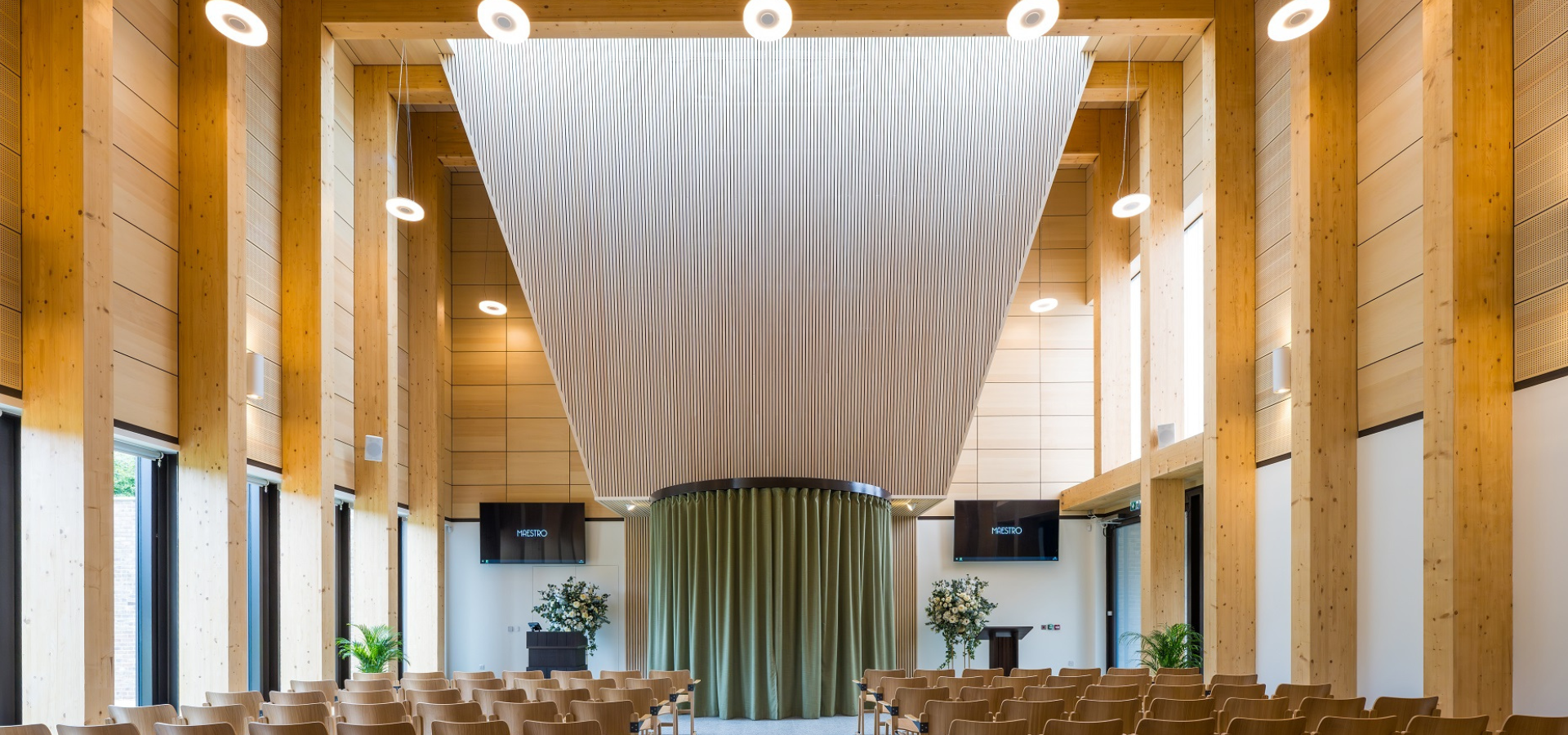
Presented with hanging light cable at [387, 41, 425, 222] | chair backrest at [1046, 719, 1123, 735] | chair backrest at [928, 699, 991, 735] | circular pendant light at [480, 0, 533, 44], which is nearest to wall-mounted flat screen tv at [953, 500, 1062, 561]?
hanging light cable at [387, 41, 425, 222]

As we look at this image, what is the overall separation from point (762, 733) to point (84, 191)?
6.91 metres

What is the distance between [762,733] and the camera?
1064cm

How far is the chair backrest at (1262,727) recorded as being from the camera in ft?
17.4

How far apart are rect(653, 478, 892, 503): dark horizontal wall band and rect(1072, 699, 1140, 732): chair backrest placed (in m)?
5.58

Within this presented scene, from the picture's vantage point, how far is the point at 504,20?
842cm

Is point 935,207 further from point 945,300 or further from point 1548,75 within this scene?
point 1548,75

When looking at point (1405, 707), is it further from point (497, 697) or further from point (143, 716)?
point (143, 716)

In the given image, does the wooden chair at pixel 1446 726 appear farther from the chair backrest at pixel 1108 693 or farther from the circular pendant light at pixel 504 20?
the circular pendant light at pixel 504 20

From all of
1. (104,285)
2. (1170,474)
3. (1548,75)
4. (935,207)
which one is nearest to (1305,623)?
(1170,474)

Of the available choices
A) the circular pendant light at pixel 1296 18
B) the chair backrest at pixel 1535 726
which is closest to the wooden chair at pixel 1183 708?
the chair backrest at pixel 1535 726

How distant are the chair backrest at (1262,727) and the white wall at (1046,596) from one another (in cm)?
1206

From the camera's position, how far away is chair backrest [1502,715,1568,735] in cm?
520

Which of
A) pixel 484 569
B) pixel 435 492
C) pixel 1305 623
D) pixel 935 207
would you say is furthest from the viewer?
pixel 484 569

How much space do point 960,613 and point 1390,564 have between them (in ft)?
26.8
